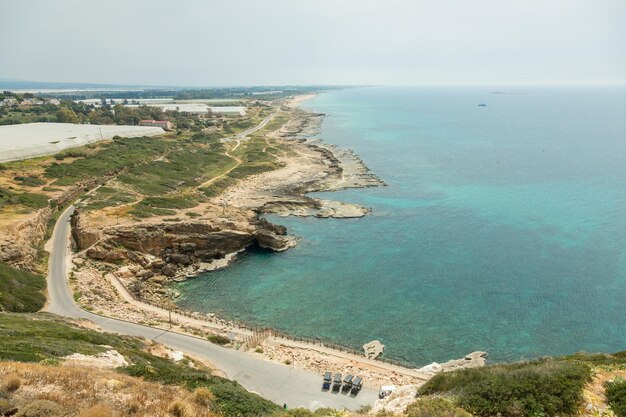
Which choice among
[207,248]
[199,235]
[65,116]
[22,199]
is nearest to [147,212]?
Result: [199,235]

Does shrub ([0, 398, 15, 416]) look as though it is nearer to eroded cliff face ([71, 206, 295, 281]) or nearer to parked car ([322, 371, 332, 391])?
parked car ([322, 371, 332, 391])

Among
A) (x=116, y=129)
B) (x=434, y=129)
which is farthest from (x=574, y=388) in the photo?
(x=434, y=129)

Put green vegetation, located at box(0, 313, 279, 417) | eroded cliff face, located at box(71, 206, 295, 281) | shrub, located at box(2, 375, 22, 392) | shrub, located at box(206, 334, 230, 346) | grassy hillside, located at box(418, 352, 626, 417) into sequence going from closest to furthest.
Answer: shrub, located at box(2, 375, 22, 392) < grassy hillside, located at box(418, 352, 626, 417) < green vegetation, located at box(0, 313, 279, 417) < shrub, located at box(206, 334, 230, 346) < eroded cliff face, located at box(71, 206, 295, 281)

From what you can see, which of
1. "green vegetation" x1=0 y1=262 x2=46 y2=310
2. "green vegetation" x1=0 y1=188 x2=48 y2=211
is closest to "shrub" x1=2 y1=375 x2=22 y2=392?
"green vegetation" x1=0 y1=262 x2=46 y2=310

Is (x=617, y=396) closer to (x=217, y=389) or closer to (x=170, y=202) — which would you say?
(x=217, y=389)

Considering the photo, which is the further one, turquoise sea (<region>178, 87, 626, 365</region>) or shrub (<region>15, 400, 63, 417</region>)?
turquoise sea (<region>178, 87, 626, 365</region>)

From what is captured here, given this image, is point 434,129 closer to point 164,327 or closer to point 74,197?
point 74,197
